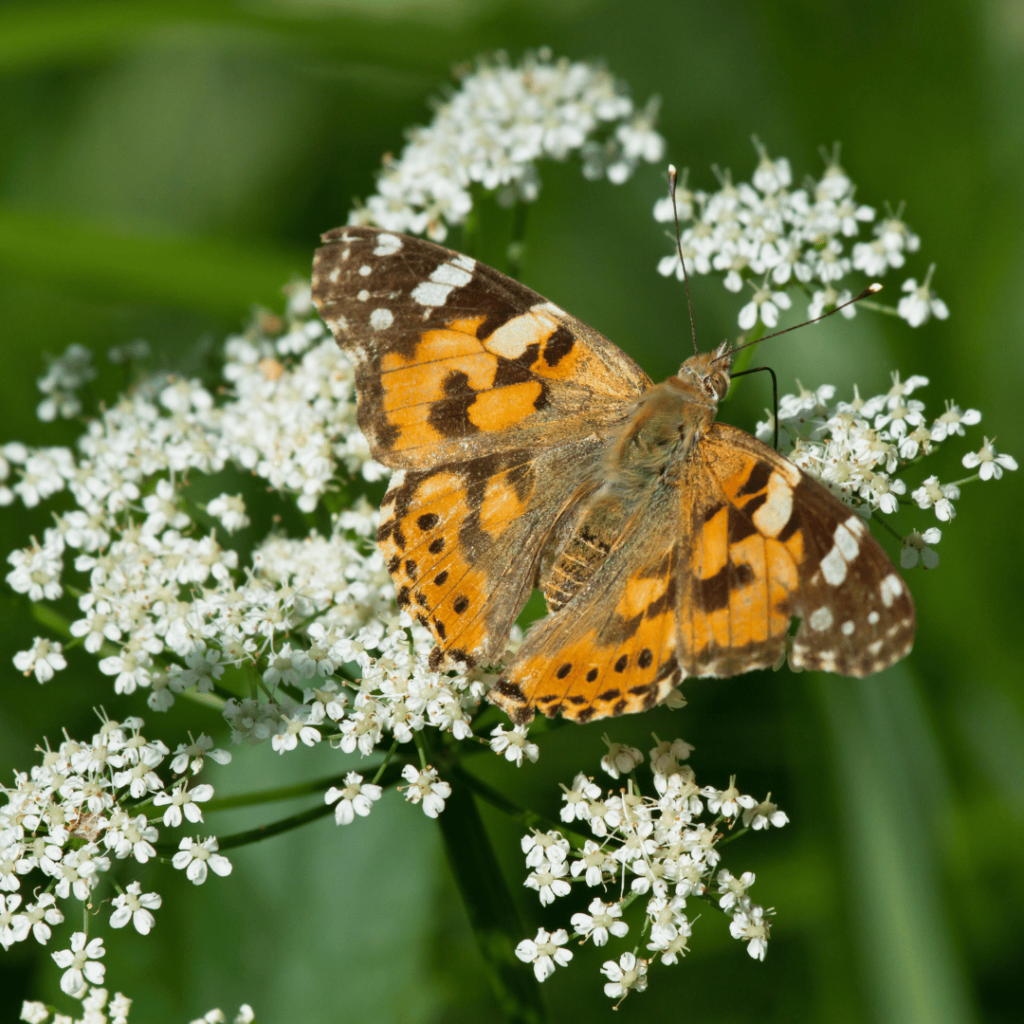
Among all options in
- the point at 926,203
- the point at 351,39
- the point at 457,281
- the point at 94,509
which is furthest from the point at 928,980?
the point at 351,39

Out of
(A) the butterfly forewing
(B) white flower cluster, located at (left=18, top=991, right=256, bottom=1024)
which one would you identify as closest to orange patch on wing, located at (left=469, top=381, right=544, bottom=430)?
(A) the butterfly forewing

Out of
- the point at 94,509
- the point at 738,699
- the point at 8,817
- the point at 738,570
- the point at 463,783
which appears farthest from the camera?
the point at 738,699

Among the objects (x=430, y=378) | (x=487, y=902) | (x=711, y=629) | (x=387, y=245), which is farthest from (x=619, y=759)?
(x=387, y=245)

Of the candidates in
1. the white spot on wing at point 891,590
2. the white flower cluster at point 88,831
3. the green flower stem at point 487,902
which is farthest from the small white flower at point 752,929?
the white flower cluster at point 88,831

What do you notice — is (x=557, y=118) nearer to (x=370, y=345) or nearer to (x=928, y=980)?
(x=370, y=345)

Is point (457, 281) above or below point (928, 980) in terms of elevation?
above

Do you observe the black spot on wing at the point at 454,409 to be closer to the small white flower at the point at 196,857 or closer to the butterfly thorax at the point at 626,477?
the butterfly thorax at the point at 626,477

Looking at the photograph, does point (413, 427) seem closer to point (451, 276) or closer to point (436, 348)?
point (436, 348)
